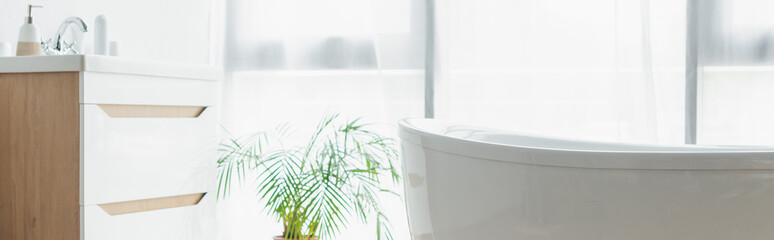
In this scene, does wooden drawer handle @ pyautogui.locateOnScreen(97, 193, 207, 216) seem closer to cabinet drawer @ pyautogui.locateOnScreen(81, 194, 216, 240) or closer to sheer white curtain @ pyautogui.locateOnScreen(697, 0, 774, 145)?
cabinet drawer @ pyautogui.locateOnScreen(81, 194, 216, 240)

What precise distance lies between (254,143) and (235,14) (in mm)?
570

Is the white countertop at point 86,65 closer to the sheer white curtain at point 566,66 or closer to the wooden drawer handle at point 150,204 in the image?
the wooden drawer handle at point 150,204

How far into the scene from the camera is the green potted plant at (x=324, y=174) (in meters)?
2.11

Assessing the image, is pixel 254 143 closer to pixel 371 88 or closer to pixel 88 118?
pixel 371 88

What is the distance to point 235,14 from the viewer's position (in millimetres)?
2582

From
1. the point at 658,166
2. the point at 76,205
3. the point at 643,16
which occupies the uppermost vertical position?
the point at 643,16

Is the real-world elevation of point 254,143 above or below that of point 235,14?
below

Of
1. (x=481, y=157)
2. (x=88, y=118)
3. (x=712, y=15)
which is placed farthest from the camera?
(x=712, y=15)

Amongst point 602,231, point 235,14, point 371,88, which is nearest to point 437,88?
point 371,88

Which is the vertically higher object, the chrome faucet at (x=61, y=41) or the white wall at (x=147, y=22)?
the white wall at (x=147, y=22)

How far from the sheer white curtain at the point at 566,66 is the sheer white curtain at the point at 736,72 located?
0.25ft

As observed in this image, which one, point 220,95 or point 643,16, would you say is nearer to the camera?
point 643,16

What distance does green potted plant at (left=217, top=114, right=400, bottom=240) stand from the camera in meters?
2.11

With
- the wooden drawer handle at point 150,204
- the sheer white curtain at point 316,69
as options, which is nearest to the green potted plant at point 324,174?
the sheer white curtain at point 316,69
